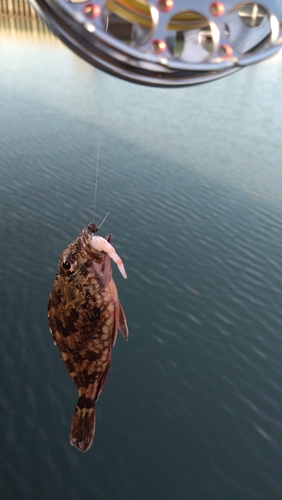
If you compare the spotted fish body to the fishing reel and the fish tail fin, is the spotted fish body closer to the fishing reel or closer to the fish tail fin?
the fish tail fin

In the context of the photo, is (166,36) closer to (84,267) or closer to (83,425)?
(84,267)

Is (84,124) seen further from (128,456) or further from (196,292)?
(128,456)

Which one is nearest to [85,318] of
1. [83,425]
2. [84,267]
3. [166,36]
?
[84,267]

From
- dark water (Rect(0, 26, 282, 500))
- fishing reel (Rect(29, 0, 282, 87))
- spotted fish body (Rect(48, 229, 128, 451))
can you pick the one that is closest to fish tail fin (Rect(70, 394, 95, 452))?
spotted fish body (Rect(48, 229, 128, 451))

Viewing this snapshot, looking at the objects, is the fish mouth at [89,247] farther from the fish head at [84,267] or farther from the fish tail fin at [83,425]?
the fish tail fin at [83,425]

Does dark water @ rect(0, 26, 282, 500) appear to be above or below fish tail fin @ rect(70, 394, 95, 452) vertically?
below

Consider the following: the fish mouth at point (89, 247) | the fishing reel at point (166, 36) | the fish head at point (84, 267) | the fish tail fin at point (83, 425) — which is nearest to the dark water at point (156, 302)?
the fish tail fin at point (83, 425)
